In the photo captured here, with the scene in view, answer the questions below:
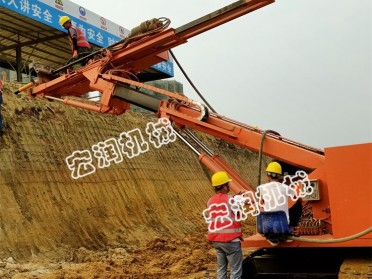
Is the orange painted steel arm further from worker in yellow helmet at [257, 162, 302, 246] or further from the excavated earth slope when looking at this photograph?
the excavated earth slope

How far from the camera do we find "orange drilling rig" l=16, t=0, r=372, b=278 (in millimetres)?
5086

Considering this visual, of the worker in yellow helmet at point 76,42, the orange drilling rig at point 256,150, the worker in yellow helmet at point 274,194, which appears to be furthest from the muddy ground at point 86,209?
the worker in yellow helmet at point 76,42

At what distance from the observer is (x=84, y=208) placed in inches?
473

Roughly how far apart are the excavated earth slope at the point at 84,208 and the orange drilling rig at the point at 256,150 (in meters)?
2.11

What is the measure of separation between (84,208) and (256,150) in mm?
7140

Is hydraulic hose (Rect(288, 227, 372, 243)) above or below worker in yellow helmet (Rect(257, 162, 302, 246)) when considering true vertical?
below

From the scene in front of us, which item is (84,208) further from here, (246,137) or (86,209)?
(246,137)

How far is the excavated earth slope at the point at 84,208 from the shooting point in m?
9.05

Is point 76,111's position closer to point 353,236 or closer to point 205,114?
point 205,114

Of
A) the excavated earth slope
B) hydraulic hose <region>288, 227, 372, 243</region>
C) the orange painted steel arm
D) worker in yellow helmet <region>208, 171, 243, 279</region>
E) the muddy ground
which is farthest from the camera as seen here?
the excavated earth slope

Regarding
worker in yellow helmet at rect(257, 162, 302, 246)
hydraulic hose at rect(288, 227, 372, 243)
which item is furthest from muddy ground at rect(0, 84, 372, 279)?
worker in yellow helmet at rect(257, 162, 302, 246)

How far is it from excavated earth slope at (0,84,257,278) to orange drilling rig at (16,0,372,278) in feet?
6.92

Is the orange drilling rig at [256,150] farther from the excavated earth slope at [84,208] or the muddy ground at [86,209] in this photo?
the excavated earth slope at [84,208]

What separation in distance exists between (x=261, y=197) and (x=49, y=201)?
727 cm
